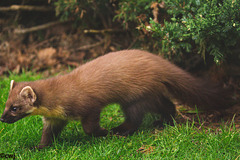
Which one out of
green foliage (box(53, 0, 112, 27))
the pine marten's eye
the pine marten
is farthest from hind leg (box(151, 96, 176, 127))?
green foliage (box(53, 0, 112, 27))

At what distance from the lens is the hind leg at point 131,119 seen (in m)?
4.85

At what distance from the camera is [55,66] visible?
8320 mm

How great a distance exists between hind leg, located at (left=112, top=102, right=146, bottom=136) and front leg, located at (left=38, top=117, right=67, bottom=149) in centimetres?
81

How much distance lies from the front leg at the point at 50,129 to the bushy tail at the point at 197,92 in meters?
1.67

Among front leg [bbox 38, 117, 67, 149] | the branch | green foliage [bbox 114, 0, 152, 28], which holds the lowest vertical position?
front leg [bbox 38, 117, 67, 149]

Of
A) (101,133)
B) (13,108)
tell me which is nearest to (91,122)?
(101,133)

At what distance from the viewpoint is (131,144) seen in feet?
14.4

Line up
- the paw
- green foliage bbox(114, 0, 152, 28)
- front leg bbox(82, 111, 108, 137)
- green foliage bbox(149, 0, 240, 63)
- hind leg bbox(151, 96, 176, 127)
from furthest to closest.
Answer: green foliage bbox(114, 0, 152, 28)
hind leg bbox(151, 96, 176, 127)
the paw
front leg bbox(82, 111, 108, 137)
green foliage bbox(149, 0, 240, 63)

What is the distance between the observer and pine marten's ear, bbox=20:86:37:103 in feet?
14.5

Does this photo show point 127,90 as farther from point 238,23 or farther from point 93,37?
→ point 93,37

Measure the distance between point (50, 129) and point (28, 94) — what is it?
65 centimetres

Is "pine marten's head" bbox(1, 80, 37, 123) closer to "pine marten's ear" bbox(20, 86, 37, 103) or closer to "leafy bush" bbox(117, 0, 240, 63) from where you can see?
"pine marten's ear" bbox(20, 86, 37, 103)

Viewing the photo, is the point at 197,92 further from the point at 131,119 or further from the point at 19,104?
the point at 19,104

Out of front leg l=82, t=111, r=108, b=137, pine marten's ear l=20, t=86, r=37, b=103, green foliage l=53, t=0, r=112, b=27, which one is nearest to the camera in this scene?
pine marten's ear l=20, t=86, r=37, b=103
